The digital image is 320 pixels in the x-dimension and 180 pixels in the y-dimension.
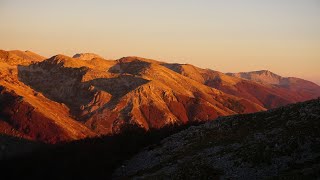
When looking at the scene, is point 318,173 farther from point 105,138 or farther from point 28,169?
point 105,138

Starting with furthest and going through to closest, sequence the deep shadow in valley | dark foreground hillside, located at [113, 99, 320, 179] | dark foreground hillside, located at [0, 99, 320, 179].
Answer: the deep shadow in valley < dark foreground hillside, located at [0, 99, 320, 179] < dark foreground hillside, located at [113, 99, 320, 179]

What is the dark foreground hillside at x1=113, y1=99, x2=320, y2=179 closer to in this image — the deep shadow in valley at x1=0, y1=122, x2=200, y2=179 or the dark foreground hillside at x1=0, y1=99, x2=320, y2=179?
the dark foreground hillside at x1=0, y1=99, x2=320, y2=179

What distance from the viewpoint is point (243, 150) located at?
Result: 38.4 metres

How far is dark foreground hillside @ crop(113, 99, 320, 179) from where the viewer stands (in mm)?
33562

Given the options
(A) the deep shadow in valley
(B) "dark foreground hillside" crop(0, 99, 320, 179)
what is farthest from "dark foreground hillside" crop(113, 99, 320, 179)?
(A) the deep shadow in valley

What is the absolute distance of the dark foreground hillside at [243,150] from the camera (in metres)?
33.6

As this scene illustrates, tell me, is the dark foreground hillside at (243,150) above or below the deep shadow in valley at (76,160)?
above

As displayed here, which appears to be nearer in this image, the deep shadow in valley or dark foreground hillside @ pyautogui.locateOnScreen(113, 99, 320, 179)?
dark foreground hillside @ pyautogui.locateOnScreen(113, 99, 320, 179)

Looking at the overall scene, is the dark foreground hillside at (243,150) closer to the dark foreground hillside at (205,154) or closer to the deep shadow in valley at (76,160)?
the dark foreground hillside at (205,154)

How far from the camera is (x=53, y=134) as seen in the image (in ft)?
639

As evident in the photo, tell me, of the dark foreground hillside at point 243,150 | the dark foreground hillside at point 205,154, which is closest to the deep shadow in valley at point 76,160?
the dark foreground hillside at point 205,154

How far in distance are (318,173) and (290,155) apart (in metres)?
8.29

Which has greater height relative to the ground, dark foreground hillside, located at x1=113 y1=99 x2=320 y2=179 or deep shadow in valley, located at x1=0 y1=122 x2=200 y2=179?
dark foreground hillside, located at x1=113 y1=99 x2=320 y2=179

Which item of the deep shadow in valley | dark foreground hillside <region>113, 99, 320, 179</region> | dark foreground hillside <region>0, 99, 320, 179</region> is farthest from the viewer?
the deep shadow in valley
